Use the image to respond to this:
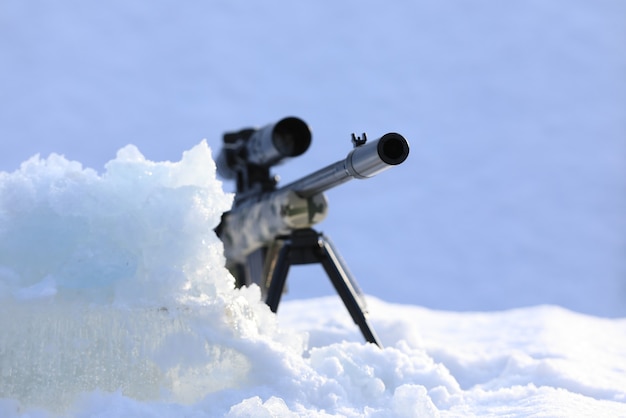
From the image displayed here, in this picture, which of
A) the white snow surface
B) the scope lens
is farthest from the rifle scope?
the white snow surface

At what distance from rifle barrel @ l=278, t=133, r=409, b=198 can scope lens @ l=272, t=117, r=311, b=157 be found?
84cm

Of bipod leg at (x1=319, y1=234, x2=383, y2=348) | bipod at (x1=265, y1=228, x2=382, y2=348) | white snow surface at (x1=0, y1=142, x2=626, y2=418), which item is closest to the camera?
white snow surface at (x1=0, y1=142, x2=626, y2=418)

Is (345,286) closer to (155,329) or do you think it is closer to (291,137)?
(291,137)

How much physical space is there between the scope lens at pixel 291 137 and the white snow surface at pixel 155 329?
6.42 feet

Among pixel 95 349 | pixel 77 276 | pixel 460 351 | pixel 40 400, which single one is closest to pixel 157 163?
pixel 77 276

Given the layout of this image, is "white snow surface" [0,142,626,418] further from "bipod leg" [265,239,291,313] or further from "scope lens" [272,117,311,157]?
"scope lens" [272,117,311,157]

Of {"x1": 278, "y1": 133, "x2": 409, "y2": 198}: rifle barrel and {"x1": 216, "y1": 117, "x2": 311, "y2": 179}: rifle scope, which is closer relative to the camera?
{"x1": 278, "y1": 133, "x2": 409, "y2": 198}: rifle barrel

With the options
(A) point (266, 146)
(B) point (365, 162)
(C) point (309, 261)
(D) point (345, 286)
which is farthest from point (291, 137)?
(B) point (365, 162)

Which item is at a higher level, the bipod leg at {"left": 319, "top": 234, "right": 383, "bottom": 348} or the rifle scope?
the rifle scope

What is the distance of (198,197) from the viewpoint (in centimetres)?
457

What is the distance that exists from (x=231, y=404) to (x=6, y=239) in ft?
5.14

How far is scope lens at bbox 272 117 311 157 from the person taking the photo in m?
6.60

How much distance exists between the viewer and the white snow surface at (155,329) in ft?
13.3

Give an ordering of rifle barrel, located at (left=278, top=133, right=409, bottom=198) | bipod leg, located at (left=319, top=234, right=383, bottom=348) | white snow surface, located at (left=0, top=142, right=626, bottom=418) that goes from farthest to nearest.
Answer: bipod leg, located at (left=319, top=234, right=383, bottom=348), rifle barrel, located at (left=278, top=133, right=409, bottom=198), white snow surface, located at (left=0, top=142, right=626, bottom=418)
